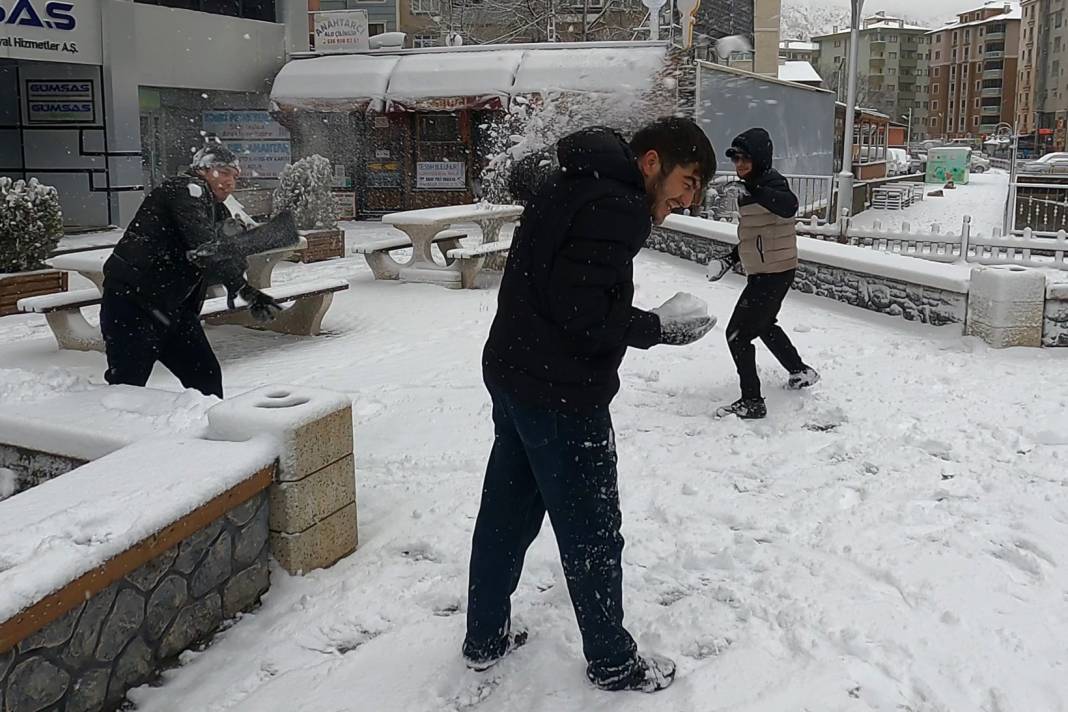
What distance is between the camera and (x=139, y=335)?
14.6ft

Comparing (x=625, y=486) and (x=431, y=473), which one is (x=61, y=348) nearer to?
(x=431, y=473)

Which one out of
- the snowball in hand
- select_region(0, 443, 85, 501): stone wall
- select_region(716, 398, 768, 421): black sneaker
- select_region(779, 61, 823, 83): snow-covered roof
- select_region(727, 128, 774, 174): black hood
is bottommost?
select_region(716, 398, 768, 421): black sneaker

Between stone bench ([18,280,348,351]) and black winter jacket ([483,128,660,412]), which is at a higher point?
black winter jacket ([483,128,660,412])

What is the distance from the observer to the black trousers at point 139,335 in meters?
4.42

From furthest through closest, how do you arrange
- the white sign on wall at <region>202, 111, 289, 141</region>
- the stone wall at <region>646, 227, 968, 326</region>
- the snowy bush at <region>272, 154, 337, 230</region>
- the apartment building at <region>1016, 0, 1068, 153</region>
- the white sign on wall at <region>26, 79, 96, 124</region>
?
the apartment building at <region>1016, 0, 1068, 153</region> < the white sign on wall at <region>202, 111, 289, 141</region> < the white sign on wall at <region>26, 79, 96, 124</region> < the snowy bush at <region>272, 154, 337, 230</region> < the stone wall at <region>646, 227, 968, 326</region>

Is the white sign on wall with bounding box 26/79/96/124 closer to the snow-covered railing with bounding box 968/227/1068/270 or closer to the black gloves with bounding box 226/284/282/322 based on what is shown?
the black gloves with bounding box 226/284/282/322

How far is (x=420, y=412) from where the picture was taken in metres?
5.95

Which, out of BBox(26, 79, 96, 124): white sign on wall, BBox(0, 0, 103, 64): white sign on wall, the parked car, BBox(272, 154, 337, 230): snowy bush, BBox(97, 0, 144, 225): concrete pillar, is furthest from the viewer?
the parked car

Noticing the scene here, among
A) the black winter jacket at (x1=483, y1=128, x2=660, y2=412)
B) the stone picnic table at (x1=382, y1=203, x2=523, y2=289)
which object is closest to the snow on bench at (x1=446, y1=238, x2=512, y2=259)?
the stone picnic table at (x1=382, y1=203, x2=523, y2=289)

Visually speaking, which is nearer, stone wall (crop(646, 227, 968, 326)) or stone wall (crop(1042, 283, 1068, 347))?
stone wall (crop(1042, 283, 1068, 347))

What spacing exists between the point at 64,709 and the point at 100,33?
16.9 meters

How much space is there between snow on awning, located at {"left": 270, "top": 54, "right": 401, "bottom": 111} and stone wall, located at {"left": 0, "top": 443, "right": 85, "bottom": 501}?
17.3 meters

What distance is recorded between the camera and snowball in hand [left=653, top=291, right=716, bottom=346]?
9.20 ft

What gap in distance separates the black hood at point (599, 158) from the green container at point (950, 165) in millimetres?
53158
